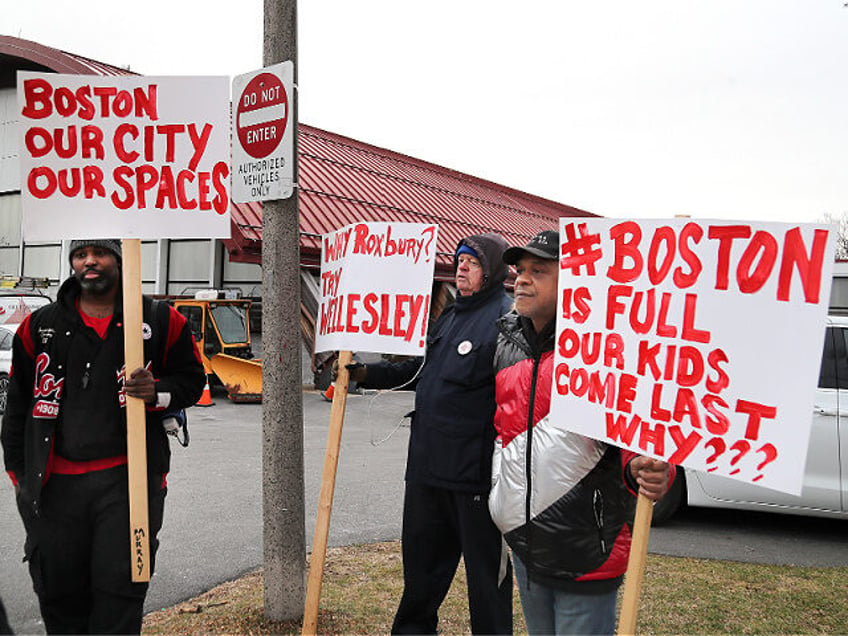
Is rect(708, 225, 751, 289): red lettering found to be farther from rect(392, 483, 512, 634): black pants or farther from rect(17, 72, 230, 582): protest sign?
rect(17, 72, 230, 582): protest sign

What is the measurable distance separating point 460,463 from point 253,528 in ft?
11.4

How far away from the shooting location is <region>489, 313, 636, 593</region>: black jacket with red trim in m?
2.58

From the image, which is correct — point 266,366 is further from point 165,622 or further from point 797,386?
point 797,386

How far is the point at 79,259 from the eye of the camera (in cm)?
324

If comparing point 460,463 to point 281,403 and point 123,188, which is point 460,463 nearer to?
point 281,403

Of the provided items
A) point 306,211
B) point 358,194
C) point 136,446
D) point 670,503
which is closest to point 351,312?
point 136,446

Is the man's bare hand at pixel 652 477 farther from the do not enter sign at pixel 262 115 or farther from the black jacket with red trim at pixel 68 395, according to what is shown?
the do not enter sign at pixel 262 115

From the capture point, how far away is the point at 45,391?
10.1 ft

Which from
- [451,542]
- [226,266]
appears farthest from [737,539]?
[226,266]

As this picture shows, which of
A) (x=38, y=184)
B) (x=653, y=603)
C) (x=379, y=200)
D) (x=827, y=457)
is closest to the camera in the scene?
(x=38, y=184)

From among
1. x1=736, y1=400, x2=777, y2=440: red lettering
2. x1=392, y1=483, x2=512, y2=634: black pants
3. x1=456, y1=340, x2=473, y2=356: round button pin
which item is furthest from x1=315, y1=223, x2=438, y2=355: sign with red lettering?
x1=736, y1=400, x2=777, y2=440: red lettering

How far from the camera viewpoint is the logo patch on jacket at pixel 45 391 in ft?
10.00

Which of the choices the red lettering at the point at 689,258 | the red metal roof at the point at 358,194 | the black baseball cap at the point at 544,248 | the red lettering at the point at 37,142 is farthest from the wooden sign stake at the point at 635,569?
the red metal roof at the point at 358,194

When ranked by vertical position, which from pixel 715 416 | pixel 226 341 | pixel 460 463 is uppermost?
pixel 715 416
